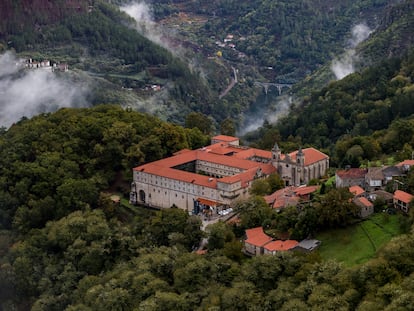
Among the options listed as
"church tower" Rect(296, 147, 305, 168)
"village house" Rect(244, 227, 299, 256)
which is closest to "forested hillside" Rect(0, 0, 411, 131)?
"church tower" Rect(296, 147, 305, 168)

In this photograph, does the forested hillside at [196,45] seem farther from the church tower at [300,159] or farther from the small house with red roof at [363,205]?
the small house with red roof at [363,205]

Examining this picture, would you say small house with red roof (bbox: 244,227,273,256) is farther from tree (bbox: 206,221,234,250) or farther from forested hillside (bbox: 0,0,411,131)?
forested hillside (bbox: 0,0,411,131)

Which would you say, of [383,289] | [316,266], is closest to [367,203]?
[316,266]

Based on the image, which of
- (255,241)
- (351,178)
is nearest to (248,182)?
(351,178)

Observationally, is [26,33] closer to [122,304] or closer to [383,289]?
[122,304]

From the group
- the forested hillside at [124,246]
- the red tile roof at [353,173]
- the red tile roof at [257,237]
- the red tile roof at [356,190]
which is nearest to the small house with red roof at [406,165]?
the red tile roof at [353,173]

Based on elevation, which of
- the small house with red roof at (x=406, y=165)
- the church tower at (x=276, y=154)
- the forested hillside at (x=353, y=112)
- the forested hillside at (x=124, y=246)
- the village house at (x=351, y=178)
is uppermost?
the forested hillside at (x=353, y=112)

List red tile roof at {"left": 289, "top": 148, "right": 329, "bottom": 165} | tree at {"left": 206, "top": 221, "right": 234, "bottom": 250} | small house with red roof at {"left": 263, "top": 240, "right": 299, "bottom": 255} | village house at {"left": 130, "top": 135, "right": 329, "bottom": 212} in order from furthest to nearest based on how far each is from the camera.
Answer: red tile roof at {"left": 289, "top": 148, "right": 329, "bottom": 165} < village house at {"left": 130, "top": 135, "right": 329, "bottom": 212} < tree at {"left": 206, "top": 221, "right": 234, "bottom": 250} < small house with red roof at {"left": 263, "top": 240, "right": 299, "bottom": 255}
